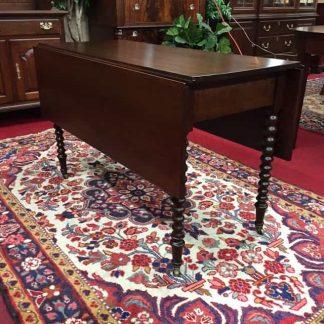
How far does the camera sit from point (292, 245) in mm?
1534

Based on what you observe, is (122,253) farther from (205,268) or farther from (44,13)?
(44,13)

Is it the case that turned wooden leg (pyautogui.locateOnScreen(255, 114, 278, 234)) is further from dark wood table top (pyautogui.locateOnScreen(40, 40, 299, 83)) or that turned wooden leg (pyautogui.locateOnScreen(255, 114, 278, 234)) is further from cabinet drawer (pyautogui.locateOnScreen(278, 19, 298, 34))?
cabinet drawer (pyautogui.locateOnScreen(278, 19, 298, 34))

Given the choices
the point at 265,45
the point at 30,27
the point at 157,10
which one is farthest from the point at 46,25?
the point at 265,45

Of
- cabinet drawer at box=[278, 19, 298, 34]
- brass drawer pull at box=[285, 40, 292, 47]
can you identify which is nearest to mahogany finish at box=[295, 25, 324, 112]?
cabinet drawer at box=[278, 19, 298, 34]

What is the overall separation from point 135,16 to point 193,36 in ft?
1.78

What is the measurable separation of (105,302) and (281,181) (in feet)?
4.11

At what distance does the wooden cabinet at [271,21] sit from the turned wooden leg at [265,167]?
298 centimetres

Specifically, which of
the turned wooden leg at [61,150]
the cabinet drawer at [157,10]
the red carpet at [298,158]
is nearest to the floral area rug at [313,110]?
the red carpet at [298,158]

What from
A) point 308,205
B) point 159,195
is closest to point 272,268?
point 308,205

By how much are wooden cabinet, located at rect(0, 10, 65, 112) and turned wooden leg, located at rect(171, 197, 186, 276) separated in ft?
7.11

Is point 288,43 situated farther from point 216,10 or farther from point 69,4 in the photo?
point 69,4

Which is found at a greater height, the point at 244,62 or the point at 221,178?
the point at 244,62

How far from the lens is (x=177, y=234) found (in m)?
1.32

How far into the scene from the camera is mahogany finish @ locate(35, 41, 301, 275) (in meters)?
1.14
